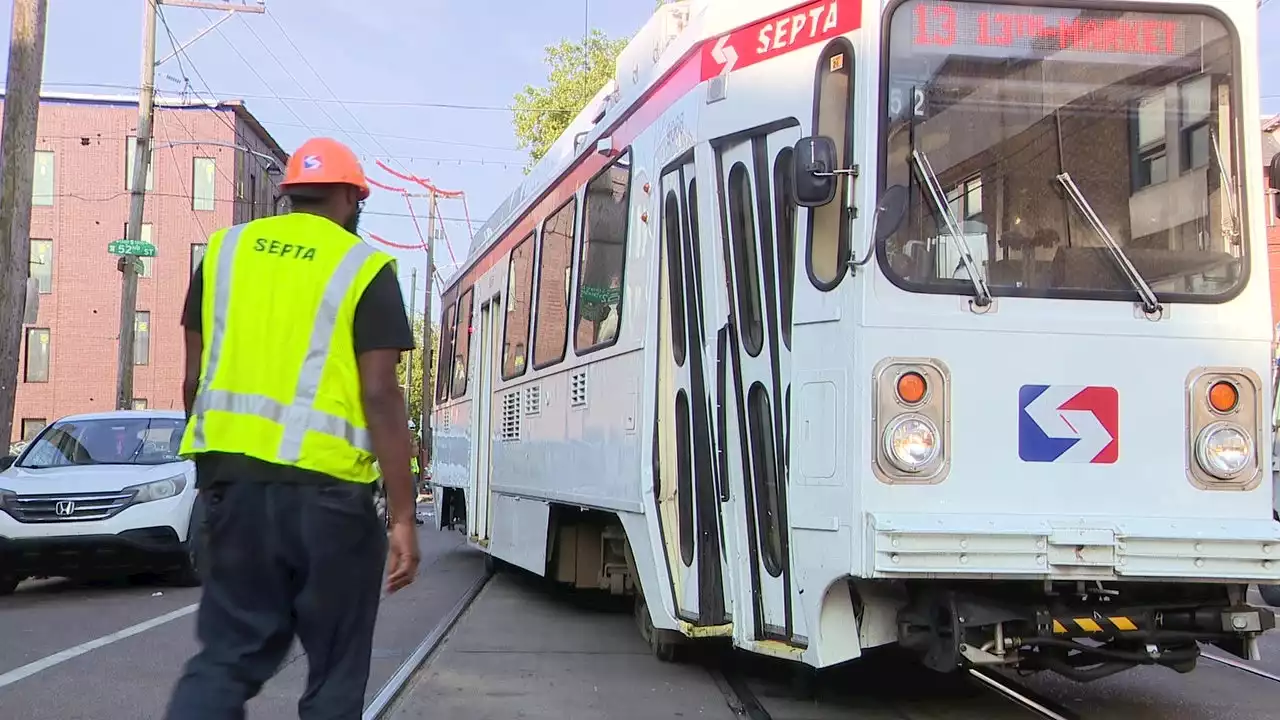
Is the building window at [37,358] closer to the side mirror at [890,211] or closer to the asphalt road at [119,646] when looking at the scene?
the asphalt road at [119,646]

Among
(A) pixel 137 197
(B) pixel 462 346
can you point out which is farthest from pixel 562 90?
(B) pixel 462 346

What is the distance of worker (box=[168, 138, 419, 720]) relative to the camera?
9.60 feet

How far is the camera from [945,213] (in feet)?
14.9

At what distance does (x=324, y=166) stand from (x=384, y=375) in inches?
25.3

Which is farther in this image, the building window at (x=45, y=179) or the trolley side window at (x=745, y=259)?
the building window at (x=45, y=179)

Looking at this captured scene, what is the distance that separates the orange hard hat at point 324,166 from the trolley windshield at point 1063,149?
2070 mm

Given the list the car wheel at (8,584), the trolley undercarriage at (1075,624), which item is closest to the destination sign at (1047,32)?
the trolley undercarriage at (1075,624)

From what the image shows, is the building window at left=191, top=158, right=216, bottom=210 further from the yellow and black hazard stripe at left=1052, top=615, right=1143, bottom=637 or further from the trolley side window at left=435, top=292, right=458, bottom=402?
the yellow and black hazard stripe at left=1052, top=615, right=1143, bottom=637

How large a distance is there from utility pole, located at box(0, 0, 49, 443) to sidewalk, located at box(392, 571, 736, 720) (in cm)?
649

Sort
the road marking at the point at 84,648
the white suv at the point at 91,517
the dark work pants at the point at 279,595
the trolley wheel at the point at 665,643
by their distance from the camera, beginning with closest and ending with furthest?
the dark work pants at the point at 279,595 < the road marking at the point at 84,648 < the trolley wheel at the point at 665,643 < the white suv at the point at 91,517

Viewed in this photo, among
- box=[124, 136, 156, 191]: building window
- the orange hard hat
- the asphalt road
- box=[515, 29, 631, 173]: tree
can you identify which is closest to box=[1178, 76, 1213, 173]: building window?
the orange hard hat

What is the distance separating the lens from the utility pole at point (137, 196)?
18.8 metres

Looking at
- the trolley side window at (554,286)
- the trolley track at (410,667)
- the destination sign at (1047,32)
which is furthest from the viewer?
the trolley side window at (554,286)

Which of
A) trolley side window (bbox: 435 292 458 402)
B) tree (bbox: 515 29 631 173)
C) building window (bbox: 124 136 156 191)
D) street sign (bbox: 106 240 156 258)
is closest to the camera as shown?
trolley side window (bbox: 435 292 458 402)
